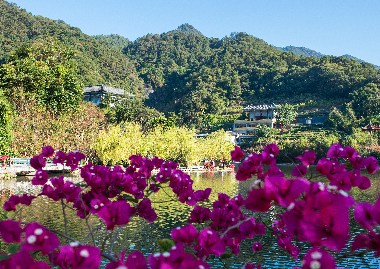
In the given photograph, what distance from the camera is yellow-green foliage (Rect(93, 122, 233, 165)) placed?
21766mm

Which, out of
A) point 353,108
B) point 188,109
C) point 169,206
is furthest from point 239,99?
point 169,206

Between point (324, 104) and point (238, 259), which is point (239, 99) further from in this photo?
point (238, 259)

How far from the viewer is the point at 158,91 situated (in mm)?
81125

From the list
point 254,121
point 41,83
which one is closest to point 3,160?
point 41,83

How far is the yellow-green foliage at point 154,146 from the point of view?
71.4 ft

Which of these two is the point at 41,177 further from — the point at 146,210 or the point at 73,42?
the point at 73,42

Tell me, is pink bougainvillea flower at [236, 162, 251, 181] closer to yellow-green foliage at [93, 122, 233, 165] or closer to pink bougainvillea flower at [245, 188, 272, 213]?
pink bougainvillea flower at [245, 188, 272, 213]

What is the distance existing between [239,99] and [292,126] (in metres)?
19.2

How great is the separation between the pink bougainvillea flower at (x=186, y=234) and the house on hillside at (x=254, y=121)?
50354 mm

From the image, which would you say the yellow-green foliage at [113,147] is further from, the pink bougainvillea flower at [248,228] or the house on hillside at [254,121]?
the house on hillside at [254,121]

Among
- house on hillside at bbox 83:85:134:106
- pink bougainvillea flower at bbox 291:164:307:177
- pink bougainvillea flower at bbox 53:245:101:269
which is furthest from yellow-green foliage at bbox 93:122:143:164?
house on hillside at bbox 83:85:134:106

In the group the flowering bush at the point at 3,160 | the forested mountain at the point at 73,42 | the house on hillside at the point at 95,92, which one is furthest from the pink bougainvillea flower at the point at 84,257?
the forested mountain at the point at 73,42

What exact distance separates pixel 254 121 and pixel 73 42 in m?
34.9

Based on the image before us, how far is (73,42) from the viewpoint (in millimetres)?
60250
